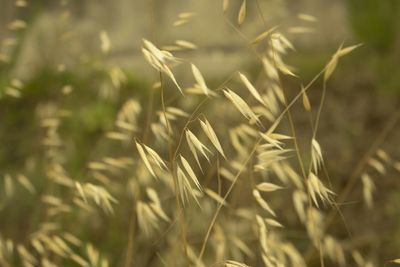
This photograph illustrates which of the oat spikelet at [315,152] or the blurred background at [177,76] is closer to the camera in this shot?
the oat spikelet at [315,152]

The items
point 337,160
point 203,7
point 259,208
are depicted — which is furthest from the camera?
point 203,7

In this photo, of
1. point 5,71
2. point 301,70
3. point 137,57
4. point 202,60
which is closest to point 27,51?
point 5,71

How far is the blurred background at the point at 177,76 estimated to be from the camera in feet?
9.29

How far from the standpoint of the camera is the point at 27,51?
307 centimetres

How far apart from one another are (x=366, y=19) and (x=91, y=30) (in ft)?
3.30

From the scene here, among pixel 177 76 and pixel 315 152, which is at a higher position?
pixel 315 152

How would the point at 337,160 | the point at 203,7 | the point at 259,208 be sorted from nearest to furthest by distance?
1. the point at 259,208
2. the point at 337,160
3. the point at 203,7

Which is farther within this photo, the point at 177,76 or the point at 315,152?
the point at 177,76

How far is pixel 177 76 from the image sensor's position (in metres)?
3.12

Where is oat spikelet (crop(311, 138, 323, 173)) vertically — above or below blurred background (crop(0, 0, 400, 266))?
above

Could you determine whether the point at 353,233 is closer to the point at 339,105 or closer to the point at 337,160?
the point at 337,160

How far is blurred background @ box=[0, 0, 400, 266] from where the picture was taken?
111 inches

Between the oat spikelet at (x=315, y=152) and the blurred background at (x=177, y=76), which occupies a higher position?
the oat spikelet at (x=315, y=152)

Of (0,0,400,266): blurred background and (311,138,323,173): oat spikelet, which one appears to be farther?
(0,0,400,266): blurred background
